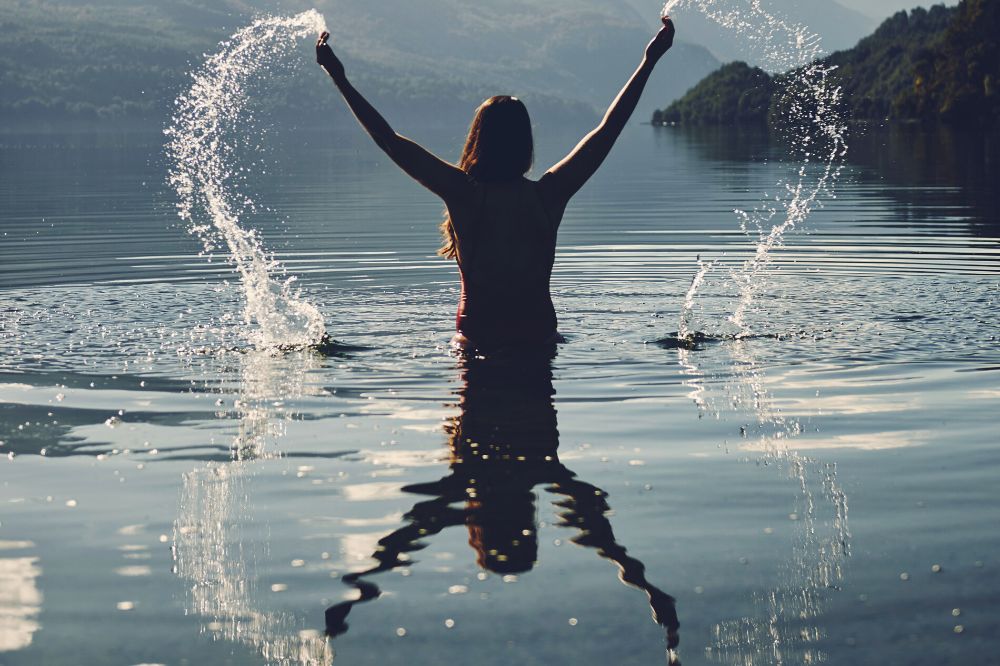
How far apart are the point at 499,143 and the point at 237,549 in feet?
15.1

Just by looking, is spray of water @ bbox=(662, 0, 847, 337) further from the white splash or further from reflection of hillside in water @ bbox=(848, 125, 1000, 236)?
reflection of hillside in water @ bbox=(848, 125, 1000, 236)

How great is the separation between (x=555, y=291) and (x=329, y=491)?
894 centimetres

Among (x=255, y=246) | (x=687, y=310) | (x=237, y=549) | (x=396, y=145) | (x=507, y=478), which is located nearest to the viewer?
(x=237, y=549)

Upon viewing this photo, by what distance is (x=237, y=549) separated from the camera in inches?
250

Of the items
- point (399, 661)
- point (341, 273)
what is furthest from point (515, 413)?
point (341, 273)

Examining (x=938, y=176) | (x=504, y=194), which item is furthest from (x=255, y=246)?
(x=938, y=176)

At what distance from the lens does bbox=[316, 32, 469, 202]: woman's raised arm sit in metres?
9.38

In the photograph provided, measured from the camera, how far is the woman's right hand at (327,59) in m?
9.27

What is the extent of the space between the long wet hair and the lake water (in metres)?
1.53

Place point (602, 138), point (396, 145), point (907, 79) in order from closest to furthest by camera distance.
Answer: point (396, 145)
point (602, 138)
point (907, 79)

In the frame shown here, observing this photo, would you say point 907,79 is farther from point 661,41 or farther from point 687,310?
point 661,41

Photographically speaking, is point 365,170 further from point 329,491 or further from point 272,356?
point 329,491

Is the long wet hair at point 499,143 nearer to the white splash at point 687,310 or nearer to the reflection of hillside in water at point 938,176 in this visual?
the white splash at point 687,310

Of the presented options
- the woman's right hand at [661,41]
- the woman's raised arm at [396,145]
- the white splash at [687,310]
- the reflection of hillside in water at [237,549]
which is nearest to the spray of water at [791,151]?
the white splash at [687,310]
